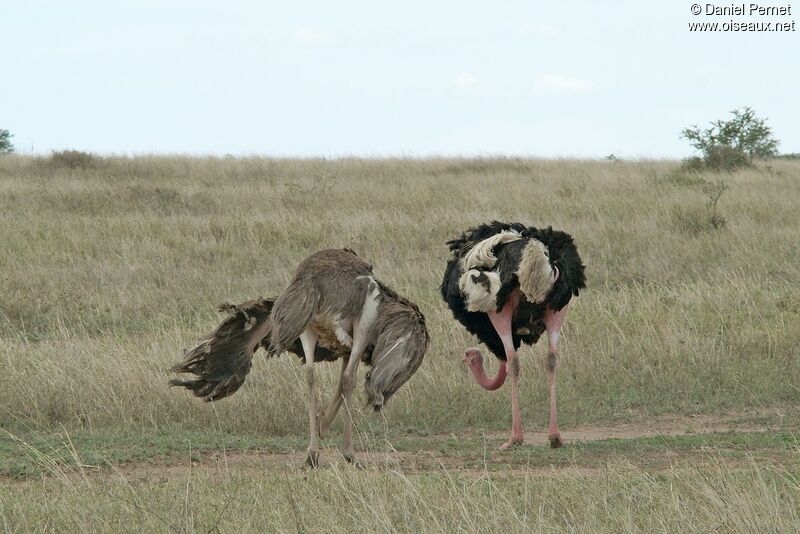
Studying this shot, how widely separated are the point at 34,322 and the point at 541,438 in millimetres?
5515

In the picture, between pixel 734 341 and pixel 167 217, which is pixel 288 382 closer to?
pixel 734 341

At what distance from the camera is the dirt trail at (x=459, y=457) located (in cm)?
Answer: 621

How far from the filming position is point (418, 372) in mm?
8555

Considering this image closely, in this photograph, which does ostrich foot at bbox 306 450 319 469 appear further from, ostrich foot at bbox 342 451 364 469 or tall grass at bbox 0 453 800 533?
tall grass at bbox 0 453 800 533

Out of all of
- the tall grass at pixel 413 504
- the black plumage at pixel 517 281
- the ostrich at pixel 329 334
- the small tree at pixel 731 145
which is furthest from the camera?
the small tree at pixel 731 145

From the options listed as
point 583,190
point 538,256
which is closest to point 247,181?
point 583,190

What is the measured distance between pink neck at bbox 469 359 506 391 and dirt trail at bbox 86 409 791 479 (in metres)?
0.36

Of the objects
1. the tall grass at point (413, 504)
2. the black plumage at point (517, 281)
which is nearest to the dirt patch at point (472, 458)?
the tall grass at point (413, 504)

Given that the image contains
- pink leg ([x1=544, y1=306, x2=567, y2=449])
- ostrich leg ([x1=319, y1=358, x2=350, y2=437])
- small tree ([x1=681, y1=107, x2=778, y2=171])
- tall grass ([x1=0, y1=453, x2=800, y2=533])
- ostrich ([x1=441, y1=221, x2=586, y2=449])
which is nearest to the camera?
tall grass ([x1=0, y1=453, x2=800, y2=533])

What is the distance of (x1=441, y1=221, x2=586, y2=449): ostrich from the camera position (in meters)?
7.13

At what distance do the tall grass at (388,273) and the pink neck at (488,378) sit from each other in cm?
49

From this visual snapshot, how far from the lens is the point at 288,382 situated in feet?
26.8

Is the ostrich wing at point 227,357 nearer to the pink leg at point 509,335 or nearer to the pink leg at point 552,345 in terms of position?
the pink leg at point 509,335

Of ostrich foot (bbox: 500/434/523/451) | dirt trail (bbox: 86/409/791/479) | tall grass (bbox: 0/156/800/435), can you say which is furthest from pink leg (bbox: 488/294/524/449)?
tall grass (bbox: 0/156/800/435)
